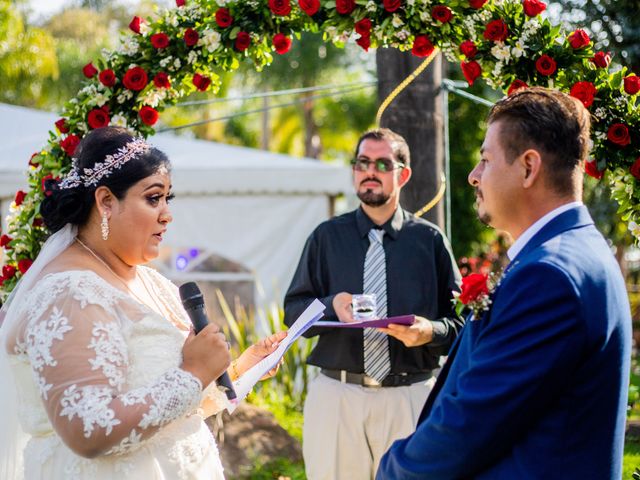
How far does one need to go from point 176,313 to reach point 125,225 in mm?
537

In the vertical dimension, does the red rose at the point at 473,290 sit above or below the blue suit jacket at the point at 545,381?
above

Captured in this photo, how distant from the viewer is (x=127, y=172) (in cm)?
286

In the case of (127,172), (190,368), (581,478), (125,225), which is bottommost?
(581,478)

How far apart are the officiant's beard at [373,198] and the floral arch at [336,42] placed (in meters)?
0.85

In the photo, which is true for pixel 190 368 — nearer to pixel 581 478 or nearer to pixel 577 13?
pixel 581 478

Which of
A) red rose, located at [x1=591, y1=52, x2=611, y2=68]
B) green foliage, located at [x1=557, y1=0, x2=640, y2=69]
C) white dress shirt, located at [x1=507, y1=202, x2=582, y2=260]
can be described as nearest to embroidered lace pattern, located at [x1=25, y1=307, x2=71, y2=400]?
white dress shirt, located at [x1=507, y1=202, x2=582, y2=260]

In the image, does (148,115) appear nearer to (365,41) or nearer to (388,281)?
(365,41)

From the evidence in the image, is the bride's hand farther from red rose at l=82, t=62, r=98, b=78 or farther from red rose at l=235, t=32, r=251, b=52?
red rose at l=82, t=62, r=98, b=78

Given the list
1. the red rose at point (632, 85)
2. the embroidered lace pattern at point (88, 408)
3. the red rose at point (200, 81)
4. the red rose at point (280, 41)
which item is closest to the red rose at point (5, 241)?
the red rose at point (200, 81)

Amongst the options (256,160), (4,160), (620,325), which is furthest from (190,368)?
(256,160)

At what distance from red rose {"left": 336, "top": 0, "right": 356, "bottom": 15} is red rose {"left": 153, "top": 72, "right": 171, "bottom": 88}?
1.04 meters

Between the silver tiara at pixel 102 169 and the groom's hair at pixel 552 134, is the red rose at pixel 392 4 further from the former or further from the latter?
the groom's hair at pixel 552 134

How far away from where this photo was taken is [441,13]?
404cm

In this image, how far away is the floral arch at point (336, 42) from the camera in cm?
389
